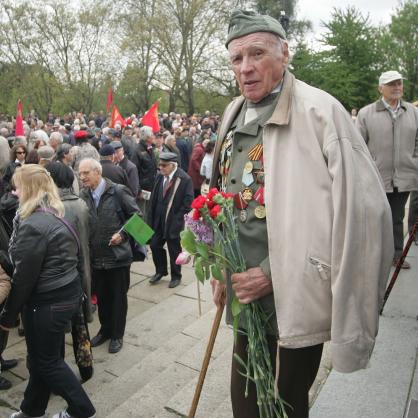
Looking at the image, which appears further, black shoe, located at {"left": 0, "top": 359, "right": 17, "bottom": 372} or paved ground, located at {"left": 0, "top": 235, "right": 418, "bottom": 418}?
black shoe, located at {"left": 0, "top": 359, "right": 17, "bottom": 372}

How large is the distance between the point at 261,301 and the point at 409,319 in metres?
2.44

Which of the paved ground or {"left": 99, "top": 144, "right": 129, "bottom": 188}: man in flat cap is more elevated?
{"left": 99, "top": 144, "right": 129, "bottom": 188}: man in flat cap

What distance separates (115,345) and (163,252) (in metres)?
2.11

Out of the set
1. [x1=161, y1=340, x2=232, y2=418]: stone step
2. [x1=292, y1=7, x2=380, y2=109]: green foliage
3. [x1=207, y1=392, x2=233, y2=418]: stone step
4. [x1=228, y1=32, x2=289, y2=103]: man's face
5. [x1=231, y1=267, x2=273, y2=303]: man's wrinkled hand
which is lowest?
[x1=161, y1=340, x2=232, y2=418]: stone step

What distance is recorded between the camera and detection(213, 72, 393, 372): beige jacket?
1.56 metres

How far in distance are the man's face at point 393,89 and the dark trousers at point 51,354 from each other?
375cm

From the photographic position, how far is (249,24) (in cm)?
185

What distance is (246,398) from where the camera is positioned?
1.97 m

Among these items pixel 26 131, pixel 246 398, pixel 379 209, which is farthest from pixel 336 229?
pixel 26 131

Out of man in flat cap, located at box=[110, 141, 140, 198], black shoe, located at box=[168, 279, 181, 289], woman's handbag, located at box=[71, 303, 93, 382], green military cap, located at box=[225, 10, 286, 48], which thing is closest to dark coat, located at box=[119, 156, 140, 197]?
man in flat cap, located at box=[110, 141, 140, 198]

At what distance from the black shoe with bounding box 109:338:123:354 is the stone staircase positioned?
0.19 feet

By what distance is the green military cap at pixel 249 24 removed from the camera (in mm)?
1838

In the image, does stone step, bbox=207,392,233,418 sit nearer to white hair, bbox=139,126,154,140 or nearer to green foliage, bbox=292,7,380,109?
white hair, bbox=139,126,154,140

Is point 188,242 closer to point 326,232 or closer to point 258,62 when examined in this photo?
point 326,232
